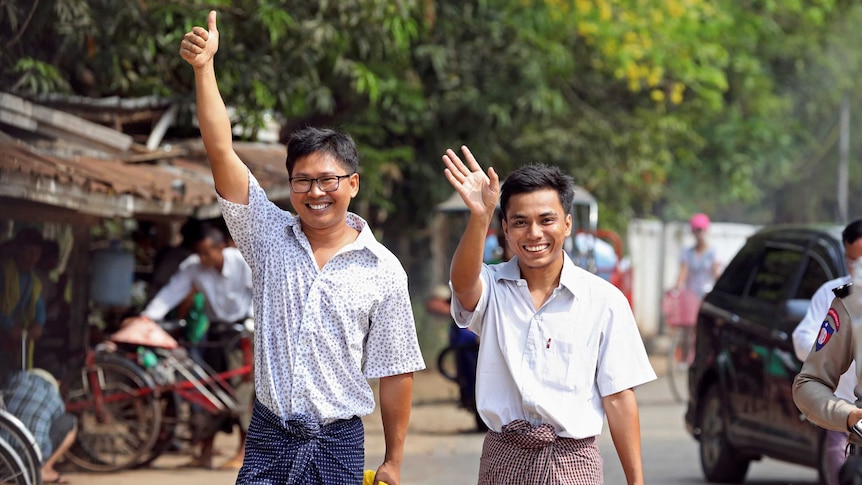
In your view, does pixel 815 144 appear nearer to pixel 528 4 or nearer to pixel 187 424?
pixel 528 4

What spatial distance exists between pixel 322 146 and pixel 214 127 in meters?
0.35

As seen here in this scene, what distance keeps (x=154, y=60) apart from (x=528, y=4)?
6443 mm

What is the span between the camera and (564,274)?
4.48 meters

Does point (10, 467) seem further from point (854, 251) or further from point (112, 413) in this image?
point (854, 251)

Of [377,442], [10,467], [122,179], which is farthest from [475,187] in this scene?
[377,442]

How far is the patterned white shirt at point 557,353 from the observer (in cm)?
436

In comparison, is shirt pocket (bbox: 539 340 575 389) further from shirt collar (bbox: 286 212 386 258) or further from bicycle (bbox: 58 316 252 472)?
bicycle (bbox: 58 316 252 472)

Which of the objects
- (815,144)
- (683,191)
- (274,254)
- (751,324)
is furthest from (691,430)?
(815,144)

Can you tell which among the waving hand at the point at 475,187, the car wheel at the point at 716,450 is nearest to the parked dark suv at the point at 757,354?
the car wheel at the point at 716,450

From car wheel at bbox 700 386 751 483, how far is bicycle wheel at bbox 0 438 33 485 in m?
4.71

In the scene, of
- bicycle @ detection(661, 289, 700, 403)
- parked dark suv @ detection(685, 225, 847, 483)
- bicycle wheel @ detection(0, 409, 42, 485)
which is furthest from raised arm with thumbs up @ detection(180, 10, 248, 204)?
bicycle @ detection(661, 289, 700, 403)

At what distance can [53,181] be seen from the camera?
7938mm

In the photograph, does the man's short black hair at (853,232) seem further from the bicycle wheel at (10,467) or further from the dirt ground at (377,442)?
the dirt ground at (377,442)

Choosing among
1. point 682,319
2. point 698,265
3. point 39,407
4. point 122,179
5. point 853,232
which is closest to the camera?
point 853,232
